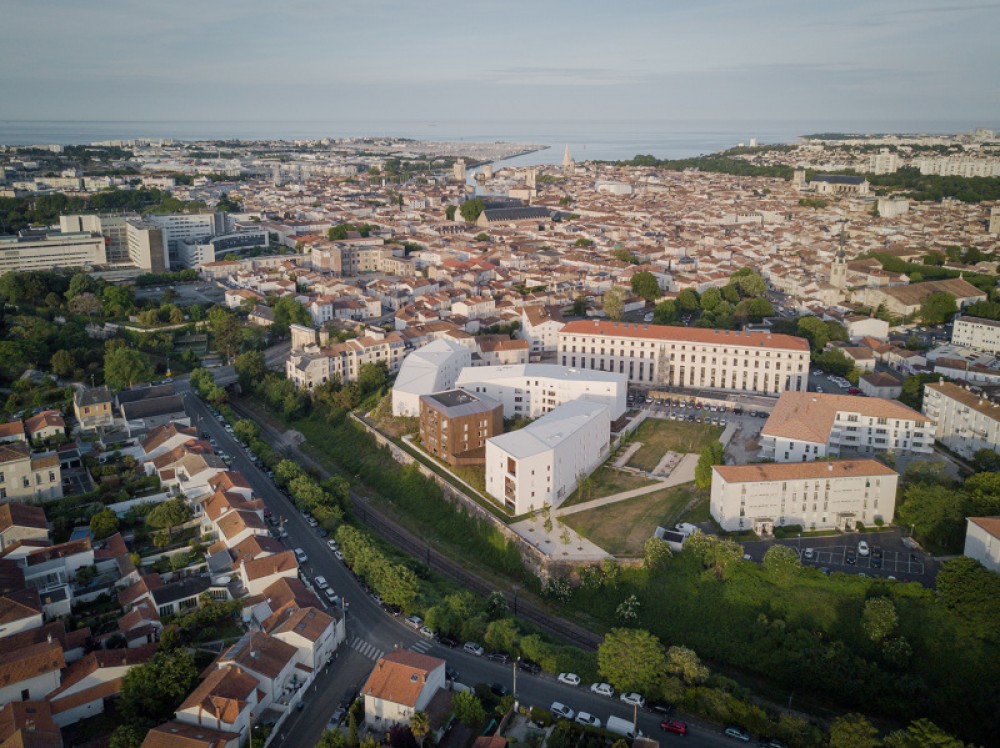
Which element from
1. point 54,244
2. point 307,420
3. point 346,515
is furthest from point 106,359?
point 54,244

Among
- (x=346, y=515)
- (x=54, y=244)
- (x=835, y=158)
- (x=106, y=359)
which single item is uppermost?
(x=835, y=158)

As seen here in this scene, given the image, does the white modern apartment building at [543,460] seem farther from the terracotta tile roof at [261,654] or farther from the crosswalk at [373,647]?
the terracotta tile roof at [261,654]

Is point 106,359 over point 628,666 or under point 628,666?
over

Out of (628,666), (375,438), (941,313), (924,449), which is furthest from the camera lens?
(941,313)

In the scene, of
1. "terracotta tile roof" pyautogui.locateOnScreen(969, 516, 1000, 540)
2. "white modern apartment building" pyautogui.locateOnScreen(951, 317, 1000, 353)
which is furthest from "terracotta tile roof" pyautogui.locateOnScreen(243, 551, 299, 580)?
"white modern apartment building" pyautogui.locateOnScreen(951, 317, 1000, 353)

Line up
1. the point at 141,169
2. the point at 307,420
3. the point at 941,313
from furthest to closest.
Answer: the point at 141,169
the point at 941,313
the point at 307,420

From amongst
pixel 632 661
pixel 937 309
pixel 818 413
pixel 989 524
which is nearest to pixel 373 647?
pixel 632 661

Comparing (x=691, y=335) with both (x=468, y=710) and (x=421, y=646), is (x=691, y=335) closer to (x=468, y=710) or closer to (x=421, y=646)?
(x=421, y=646)

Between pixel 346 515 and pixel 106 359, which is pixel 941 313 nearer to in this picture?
pixel 346 515
